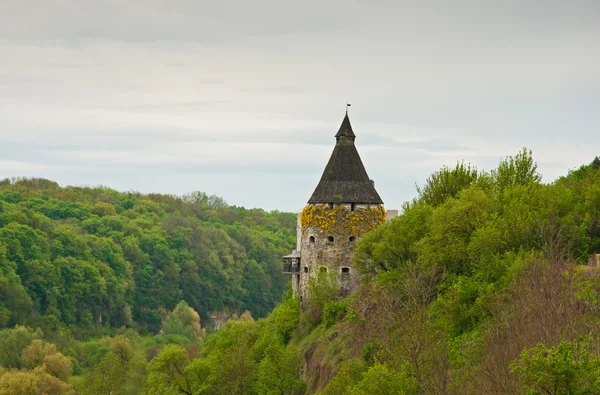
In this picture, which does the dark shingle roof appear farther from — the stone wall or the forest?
the forest

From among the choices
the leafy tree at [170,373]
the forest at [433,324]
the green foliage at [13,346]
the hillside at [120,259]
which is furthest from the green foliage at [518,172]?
the hillside at [120,259]

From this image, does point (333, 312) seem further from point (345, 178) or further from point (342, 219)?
point (345, 178)

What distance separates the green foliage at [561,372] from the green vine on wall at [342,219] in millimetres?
24462

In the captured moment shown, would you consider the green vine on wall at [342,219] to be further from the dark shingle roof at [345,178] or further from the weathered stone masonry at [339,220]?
the dark shingle roof at [345,178]

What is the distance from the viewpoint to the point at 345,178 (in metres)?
44.7

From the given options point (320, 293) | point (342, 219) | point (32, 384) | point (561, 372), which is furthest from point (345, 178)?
point (32, 384)

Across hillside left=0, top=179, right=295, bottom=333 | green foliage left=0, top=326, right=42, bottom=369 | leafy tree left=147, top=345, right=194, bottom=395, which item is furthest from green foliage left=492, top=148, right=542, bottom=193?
hillside left=0, top=179, right=295, bottom=333

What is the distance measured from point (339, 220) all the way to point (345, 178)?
2197 mm

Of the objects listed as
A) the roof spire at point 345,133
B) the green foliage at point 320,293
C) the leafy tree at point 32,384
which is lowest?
the leafy tree at point 32,384

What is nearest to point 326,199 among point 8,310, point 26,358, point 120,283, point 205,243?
point 26,358

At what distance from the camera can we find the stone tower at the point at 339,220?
43781mm

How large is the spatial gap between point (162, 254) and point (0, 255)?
34614 millimetres

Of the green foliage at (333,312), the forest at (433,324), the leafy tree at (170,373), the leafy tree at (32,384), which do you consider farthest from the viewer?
the leafy tree at (32,384)

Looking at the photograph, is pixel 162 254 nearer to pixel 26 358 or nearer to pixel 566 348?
pixel 26 358
